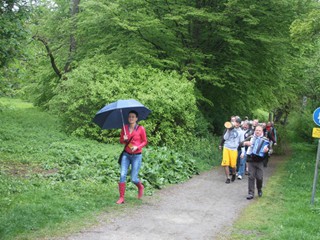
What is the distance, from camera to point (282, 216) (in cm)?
897

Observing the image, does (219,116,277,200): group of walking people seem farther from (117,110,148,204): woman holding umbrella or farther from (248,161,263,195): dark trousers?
(117,110,148,204): woman holding umbrella

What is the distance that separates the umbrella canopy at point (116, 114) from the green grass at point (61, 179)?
1602 mm

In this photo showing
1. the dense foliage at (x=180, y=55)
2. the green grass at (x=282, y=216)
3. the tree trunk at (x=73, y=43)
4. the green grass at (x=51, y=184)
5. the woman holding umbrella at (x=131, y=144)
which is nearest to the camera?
the green grass at (x=51, y=184)

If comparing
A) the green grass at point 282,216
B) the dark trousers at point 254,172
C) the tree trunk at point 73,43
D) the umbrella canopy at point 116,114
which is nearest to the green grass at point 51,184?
the umbrella canopy at point 116,114

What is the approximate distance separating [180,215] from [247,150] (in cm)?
332

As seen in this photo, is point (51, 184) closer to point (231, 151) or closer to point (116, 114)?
point (116, 114)

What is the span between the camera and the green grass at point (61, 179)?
717 centimetres

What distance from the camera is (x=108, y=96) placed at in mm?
17297

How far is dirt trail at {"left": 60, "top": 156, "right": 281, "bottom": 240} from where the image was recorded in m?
7.16

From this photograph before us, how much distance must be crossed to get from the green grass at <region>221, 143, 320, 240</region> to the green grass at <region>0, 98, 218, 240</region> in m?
2.55

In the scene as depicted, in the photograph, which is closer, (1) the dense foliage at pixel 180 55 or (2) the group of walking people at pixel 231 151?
(2) the group of walking people at pixel 231 151

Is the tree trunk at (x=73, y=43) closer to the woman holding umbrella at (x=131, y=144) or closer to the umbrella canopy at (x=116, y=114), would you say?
the umbrella canopy at (x=116, y=114)

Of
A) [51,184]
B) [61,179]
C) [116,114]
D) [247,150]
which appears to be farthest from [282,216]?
[61,179]

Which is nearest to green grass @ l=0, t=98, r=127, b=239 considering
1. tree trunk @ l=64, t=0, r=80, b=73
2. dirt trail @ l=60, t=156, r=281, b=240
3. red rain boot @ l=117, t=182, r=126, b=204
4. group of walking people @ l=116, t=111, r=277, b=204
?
red rain boot @ l=117, t=182, r=126, b=204
